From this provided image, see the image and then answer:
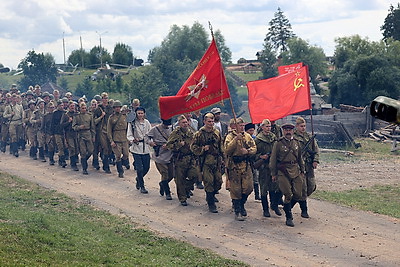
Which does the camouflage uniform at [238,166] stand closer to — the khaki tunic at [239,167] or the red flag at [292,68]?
the khaki tunic at [239,167]

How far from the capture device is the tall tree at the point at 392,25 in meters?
55.0

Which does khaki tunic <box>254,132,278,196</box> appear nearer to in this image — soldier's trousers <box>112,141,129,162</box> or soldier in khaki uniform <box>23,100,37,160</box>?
soldier's trousers <box>112,141,129,162</box>

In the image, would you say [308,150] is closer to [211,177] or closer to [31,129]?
[211,177]

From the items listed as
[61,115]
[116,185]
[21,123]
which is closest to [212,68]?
[116,185]

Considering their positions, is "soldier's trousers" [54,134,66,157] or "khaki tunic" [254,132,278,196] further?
"soldier's trousers" [54,134,66,157]

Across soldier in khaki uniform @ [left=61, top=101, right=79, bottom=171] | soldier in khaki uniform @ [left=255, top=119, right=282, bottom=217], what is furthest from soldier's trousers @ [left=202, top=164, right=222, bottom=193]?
soldier in khaki uniform @ [left=61, top=101, right=79, bottom=171]

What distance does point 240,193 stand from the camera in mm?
11555

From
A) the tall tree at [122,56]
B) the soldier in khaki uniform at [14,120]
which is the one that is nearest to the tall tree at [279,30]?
the tall tree at [122,56]

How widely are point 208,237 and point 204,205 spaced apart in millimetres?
2605

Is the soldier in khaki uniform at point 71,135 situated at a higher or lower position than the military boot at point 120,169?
higher

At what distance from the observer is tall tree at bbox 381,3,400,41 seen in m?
55.0

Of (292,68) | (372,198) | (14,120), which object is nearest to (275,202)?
(372,198)

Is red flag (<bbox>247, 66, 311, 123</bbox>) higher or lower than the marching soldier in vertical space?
higher

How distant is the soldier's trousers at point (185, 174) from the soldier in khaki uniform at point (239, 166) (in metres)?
1.31
